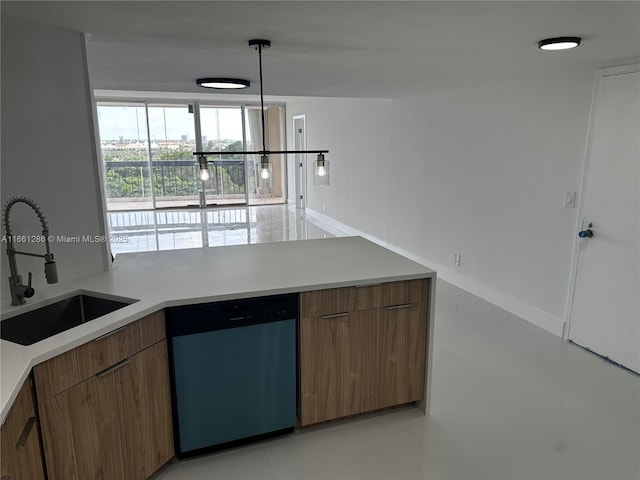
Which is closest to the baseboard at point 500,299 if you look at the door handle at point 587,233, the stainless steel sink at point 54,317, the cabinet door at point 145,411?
the door handle at point 587,233

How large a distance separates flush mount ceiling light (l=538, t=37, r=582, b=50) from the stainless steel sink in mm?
2463

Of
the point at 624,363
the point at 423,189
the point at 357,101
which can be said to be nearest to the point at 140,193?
the point at 357,101

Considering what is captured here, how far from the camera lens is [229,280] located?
2.20 meters

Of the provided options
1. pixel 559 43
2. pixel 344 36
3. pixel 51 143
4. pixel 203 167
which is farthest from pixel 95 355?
pixel 559 43

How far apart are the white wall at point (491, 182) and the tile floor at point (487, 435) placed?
0.81 m

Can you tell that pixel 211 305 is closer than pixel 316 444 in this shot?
Yes

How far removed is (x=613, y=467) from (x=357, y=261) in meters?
1.65

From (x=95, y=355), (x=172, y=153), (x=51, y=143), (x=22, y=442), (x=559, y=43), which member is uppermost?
(x=559, y=43)

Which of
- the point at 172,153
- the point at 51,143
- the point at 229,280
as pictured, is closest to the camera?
the point at 51,143

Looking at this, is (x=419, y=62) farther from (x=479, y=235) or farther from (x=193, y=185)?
(x=193, y=185)

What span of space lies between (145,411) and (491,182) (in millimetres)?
3532

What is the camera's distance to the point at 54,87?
81.3 inches

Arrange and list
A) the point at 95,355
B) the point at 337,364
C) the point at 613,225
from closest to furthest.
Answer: the point at 95,355, the point at 337,364, the point at 613,225

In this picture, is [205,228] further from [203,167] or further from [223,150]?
[203,167]
